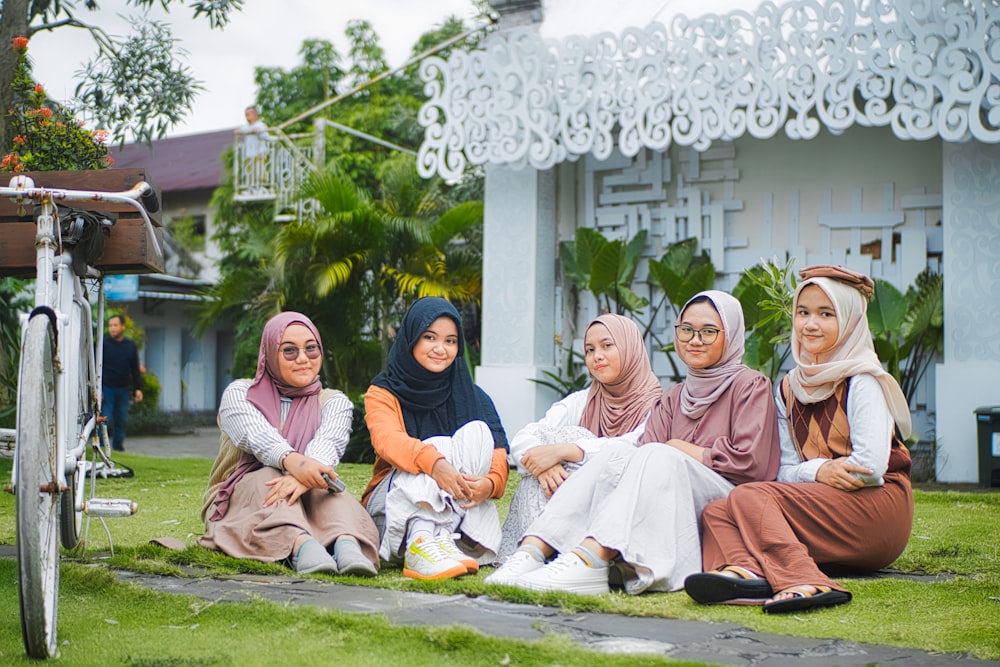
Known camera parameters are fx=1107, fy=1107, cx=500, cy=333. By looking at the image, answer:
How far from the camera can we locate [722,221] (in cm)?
1034

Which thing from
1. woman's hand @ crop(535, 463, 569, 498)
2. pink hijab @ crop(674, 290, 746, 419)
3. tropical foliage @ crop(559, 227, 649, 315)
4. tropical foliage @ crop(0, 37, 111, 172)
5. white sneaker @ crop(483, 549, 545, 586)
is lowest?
white sneaker @ crop(483, 549, 545, 586)

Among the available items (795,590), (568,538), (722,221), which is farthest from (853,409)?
(722,221)

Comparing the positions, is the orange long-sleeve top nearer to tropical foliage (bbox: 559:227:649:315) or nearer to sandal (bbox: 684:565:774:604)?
sandal (bbox: 684:565:774:604)

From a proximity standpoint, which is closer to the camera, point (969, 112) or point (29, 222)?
point (29, 222)

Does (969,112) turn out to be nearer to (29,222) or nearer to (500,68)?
(500,68)

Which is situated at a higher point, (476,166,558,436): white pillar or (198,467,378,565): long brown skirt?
(476,166,558,436): white pillar

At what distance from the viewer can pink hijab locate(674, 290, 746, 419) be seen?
431 centimetres

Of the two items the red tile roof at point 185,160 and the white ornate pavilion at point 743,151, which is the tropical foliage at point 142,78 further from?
the red tile roof at point 185,160

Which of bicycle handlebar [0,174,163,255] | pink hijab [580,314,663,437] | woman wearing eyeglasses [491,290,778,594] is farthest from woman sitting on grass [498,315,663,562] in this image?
bicycle handlebar [0,174,163,255]

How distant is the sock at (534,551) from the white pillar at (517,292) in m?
6.23

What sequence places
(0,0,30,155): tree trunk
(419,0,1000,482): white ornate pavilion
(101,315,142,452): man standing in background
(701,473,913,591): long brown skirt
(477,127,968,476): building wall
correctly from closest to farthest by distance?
(701,473,913,591): long brown skirt
(419,0,1000,482): white ornate pavilion
(0,0,30,155): tree trunk
(477,127,968,476): building wall
(101,315,142,452): man standing in background

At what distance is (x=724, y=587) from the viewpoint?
3672 mm

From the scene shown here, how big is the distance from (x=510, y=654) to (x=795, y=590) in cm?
112

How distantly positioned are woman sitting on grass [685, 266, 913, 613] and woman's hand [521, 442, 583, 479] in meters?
0.62
